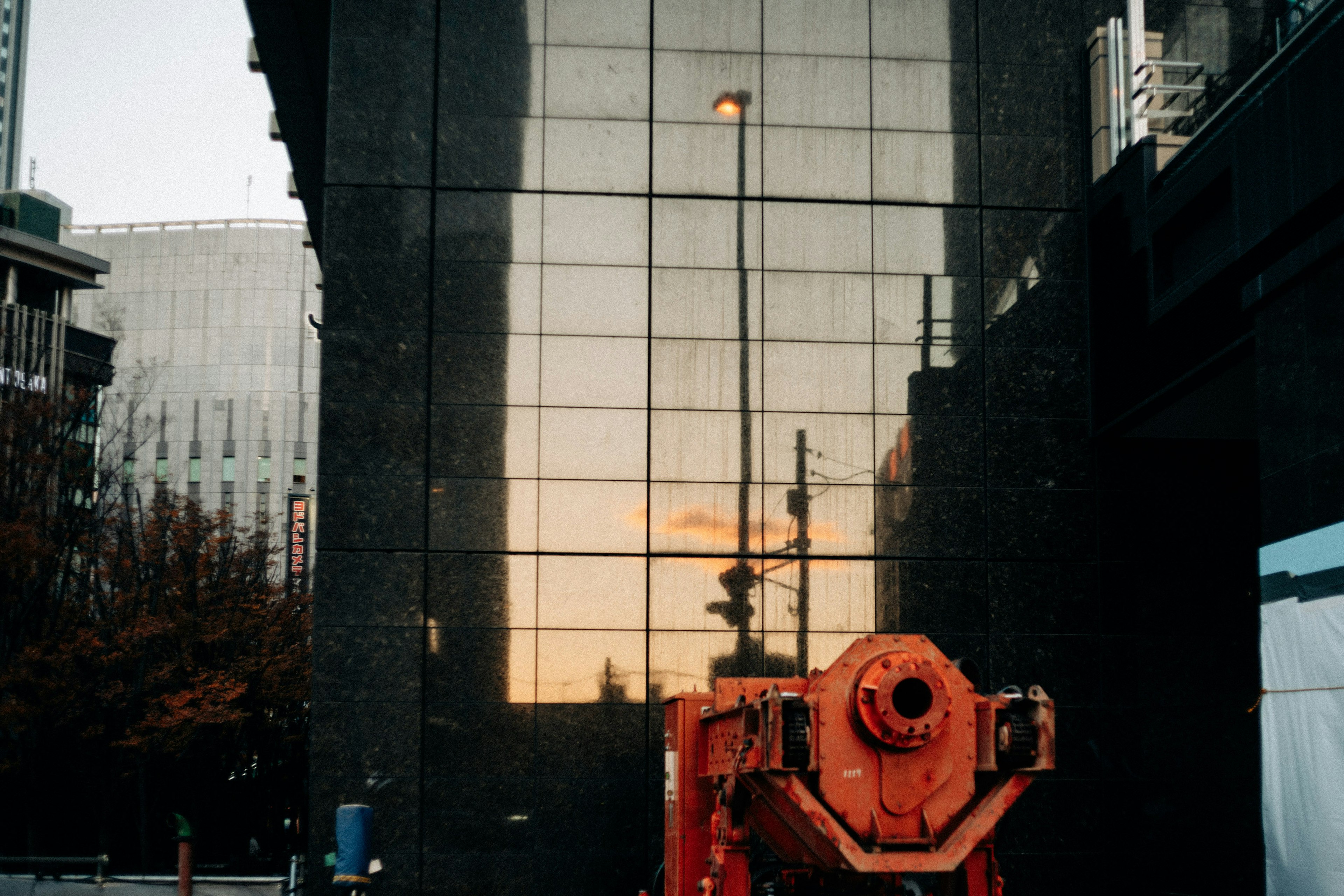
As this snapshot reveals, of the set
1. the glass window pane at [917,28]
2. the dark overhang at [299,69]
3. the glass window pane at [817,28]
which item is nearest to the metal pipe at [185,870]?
the dark overhang at [299,69]

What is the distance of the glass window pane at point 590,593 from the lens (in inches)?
526

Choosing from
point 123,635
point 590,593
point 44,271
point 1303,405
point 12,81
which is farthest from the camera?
point 12,81

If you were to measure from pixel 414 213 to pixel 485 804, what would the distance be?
21.5 ft

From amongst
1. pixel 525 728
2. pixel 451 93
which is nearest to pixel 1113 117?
pixel 451 93

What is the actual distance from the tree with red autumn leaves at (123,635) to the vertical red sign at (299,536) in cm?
991

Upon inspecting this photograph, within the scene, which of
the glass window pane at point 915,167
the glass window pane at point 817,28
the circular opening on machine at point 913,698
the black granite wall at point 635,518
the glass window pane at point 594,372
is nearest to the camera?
the circular opening on machine at point 913,698

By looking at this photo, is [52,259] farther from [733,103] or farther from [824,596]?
[824,596]

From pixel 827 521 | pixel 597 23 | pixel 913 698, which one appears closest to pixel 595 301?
pixel 597 23

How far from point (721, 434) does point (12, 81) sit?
7856 inches

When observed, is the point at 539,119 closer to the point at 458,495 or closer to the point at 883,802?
the point at 458,495

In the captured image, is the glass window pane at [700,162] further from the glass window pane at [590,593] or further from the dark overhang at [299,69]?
the glass window pane at [590,593]

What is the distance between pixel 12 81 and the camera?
179 meters

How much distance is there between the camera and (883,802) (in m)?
8.11

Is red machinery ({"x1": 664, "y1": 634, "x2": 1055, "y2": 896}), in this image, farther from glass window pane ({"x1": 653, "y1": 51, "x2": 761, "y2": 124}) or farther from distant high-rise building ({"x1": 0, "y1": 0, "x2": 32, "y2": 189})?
distant high-rise building ({"x1": 0, "y1": 0, "x2": 32, "y2": 189})
